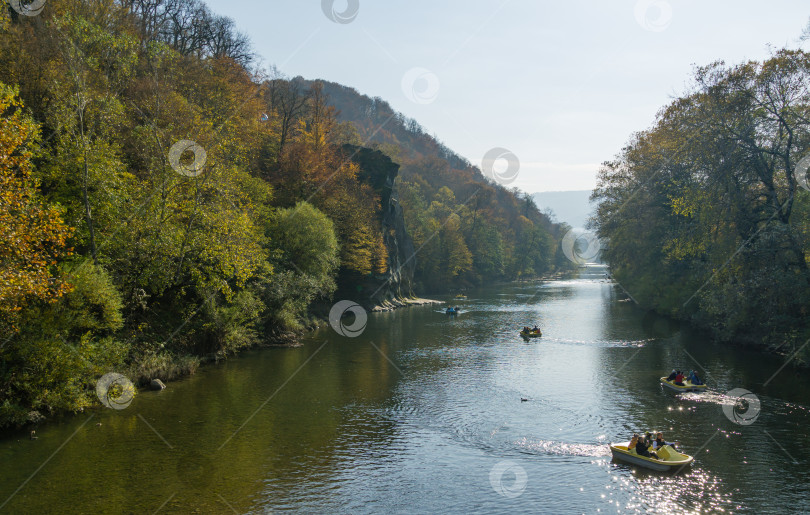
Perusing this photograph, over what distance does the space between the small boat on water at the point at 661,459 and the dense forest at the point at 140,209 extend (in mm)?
21198

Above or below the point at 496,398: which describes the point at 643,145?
above

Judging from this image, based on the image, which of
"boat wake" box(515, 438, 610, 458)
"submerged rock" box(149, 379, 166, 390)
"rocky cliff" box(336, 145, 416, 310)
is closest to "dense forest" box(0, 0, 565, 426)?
"submerged rock" box(149, 379, 166, 390)

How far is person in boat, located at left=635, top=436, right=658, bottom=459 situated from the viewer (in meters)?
18.7

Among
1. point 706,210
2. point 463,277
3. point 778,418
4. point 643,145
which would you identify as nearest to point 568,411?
point 778,418

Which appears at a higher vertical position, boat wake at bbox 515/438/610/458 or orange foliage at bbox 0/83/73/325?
orange foliage at bbox 0/83/73/325

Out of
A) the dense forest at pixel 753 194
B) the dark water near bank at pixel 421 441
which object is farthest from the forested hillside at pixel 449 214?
the dark water near bank at pixel 421 441

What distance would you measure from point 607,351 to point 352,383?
796 inches

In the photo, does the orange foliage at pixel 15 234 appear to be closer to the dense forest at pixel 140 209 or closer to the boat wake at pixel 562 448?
the dense forest at pixel 140 209

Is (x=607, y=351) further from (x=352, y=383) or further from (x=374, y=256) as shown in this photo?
(x=374, y=256)

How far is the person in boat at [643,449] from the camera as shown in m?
18.7

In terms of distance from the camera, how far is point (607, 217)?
65.5 metres

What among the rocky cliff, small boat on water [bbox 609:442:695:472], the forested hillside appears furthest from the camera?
the forested hillside

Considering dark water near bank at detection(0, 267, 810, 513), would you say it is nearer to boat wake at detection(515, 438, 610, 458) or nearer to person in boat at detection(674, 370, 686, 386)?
boat wake at detection(515, 438, 610, 458)

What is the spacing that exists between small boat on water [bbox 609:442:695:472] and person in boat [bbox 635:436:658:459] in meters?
0.12
